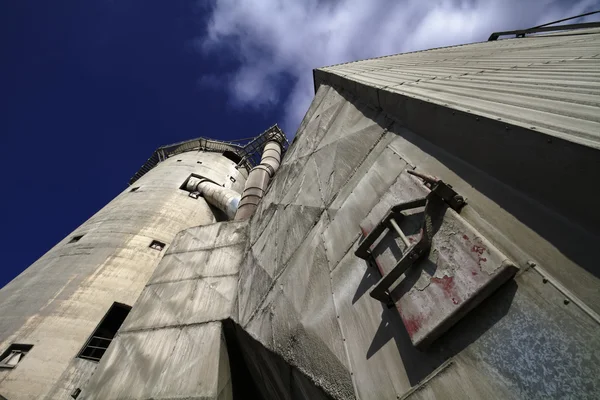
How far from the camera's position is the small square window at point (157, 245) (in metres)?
11.8

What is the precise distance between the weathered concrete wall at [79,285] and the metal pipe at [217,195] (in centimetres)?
62

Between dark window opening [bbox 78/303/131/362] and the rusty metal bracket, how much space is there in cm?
868

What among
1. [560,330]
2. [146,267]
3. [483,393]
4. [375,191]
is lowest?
[483,393]

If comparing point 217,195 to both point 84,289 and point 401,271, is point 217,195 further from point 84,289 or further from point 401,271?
point 401,271

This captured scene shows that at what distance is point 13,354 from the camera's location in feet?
23.7

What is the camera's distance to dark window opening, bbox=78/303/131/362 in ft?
26.5

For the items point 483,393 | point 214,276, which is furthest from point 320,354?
point 214,276

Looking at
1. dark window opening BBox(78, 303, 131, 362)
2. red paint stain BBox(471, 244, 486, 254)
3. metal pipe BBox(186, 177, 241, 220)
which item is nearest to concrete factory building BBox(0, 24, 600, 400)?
red paint stain BBox(471, 244, 486, 254)

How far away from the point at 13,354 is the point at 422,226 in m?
9.84

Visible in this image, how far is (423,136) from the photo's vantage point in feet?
9.29

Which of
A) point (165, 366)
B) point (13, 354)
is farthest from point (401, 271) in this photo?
point (13, 354)

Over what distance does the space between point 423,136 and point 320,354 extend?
2.23 m

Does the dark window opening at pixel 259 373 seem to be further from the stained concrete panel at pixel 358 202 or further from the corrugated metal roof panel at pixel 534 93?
the corrugated metal roof panel at pixel 534 93

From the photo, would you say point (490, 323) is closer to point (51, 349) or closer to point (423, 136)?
point (423, 136)
